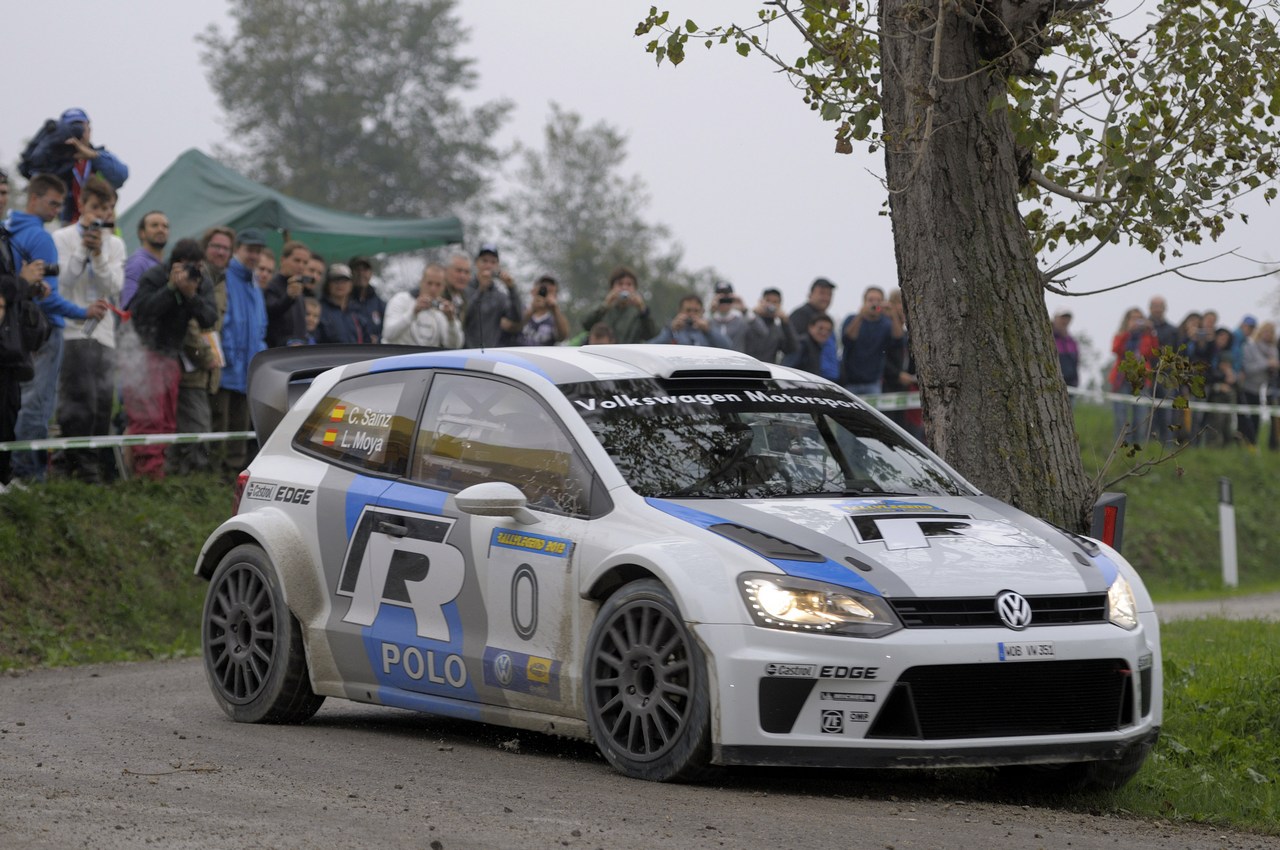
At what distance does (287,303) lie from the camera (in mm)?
16016

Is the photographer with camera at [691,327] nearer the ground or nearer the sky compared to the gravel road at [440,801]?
nearer the sky

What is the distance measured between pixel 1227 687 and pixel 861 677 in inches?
134

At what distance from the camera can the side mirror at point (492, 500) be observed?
745cm

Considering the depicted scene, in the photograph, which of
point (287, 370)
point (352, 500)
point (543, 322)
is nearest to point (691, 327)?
point (543, 322)

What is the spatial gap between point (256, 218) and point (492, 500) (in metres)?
14.4

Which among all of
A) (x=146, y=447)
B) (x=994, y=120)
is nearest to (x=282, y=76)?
(x=146, y=447)

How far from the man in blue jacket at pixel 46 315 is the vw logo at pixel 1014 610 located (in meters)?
8.76

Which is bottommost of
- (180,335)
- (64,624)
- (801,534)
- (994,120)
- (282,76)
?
(64,624)

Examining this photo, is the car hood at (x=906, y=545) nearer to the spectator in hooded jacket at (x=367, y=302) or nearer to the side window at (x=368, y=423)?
the side window at (x=368, y=423)

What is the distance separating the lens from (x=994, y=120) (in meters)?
9.19

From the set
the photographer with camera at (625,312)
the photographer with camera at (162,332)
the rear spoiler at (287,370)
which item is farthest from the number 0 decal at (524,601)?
the photographer with camera at (625,312)

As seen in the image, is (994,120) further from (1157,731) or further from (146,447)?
(146,447)

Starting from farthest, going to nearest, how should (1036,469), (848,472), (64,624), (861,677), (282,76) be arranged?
(282,76) < (64,624) < (1036,469) < (848,472) < (861,677)

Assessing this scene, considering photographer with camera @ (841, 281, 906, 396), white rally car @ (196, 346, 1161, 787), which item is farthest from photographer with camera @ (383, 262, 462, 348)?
white rally car @ (196, 346, 1161, 787)
